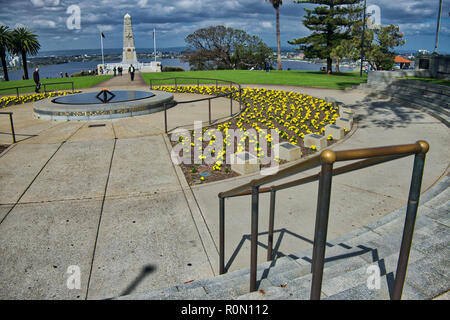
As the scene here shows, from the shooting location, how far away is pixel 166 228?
5504mm

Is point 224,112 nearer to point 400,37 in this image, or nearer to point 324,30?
point 324,30

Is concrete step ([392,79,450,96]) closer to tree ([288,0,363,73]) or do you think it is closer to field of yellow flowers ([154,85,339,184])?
field of yellow flowers ([154,85,339,184])

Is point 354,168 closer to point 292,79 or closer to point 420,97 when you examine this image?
point 420,97

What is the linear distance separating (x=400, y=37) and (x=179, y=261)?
5590 cm

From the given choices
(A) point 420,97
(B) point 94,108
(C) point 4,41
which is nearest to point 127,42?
(C) point 4,41

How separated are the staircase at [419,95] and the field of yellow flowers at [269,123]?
3577mm

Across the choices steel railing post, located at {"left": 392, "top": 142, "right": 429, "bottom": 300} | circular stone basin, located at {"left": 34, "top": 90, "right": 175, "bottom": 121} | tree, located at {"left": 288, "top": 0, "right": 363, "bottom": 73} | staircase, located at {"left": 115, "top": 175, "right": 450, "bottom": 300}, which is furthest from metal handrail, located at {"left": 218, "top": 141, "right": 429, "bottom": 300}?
tree, located at {"left": 288, "top": 0, "right": 363, "bottom": 73}

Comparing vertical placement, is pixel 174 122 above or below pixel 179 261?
above

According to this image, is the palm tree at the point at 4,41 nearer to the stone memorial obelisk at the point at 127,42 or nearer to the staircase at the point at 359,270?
the stone memorial obelisk at the point at 127,42

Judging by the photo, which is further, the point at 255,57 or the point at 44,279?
the point at 255,57

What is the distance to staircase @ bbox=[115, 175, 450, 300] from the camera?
8.50 feet

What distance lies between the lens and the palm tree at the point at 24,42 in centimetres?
6323

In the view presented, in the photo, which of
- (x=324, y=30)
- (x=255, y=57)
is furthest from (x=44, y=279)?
(x=255, y=57)

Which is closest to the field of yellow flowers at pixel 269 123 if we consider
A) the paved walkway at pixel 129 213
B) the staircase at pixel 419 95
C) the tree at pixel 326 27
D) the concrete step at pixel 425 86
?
the paved walkway at pixel 129 213
